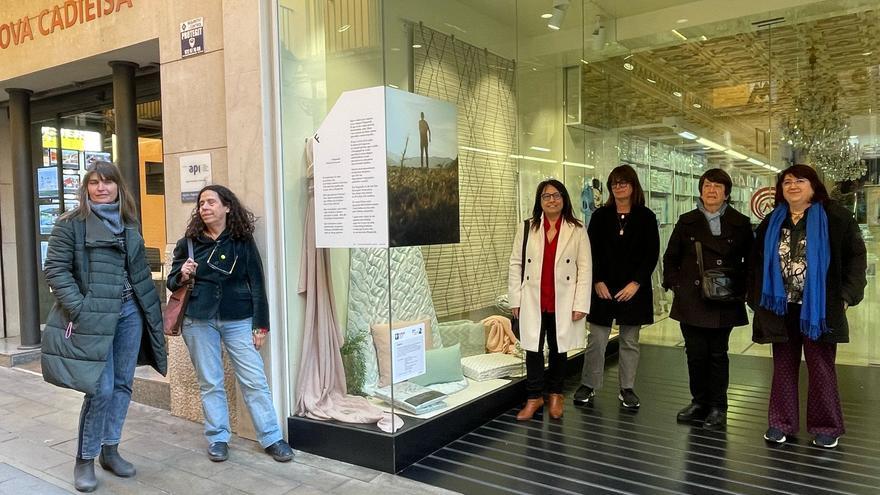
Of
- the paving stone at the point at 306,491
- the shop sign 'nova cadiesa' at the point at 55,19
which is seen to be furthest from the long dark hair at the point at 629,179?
the shop sign 'nova cadiesa' at the point at 55,19

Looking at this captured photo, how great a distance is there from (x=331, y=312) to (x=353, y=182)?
0.81 meters

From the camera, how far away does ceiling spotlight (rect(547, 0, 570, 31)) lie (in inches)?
205

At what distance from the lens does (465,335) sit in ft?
14.3

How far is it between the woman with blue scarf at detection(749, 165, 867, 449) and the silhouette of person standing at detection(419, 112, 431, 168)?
6.16ft

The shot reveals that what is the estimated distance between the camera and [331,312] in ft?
11.3

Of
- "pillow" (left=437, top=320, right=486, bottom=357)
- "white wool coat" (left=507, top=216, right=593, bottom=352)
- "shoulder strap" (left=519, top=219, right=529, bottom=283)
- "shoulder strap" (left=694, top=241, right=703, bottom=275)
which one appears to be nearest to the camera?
"shoulder strap" (left=694, top=241, right=703, bottom=275)

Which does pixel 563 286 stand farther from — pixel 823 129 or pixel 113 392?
pixel 823 129

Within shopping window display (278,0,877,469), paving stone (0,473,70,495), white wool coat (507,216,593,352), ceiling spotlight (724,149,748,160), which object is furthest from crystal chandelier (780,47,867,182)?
paving stone (0,473,70,495)

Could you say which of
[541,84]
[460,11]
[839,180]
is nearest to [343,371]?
[460,11]

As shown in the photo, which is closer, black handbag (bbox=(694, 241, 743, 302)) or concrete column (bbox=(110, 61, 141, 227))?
black handbag (bbox=(694, 241, 743, 302))

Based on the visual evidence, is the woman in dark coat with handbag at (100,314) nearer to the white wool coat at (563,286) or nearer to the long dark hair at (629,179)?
the white wool coat at (563,286)

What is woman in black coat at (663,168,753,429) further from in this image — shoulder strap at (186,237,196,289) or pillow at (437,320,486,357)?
shoulder strap at (186,237,196,289)

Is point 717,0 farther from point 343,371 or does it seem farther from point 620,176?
point 343,371

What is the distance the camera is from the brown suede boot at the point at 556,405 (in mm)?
3732
